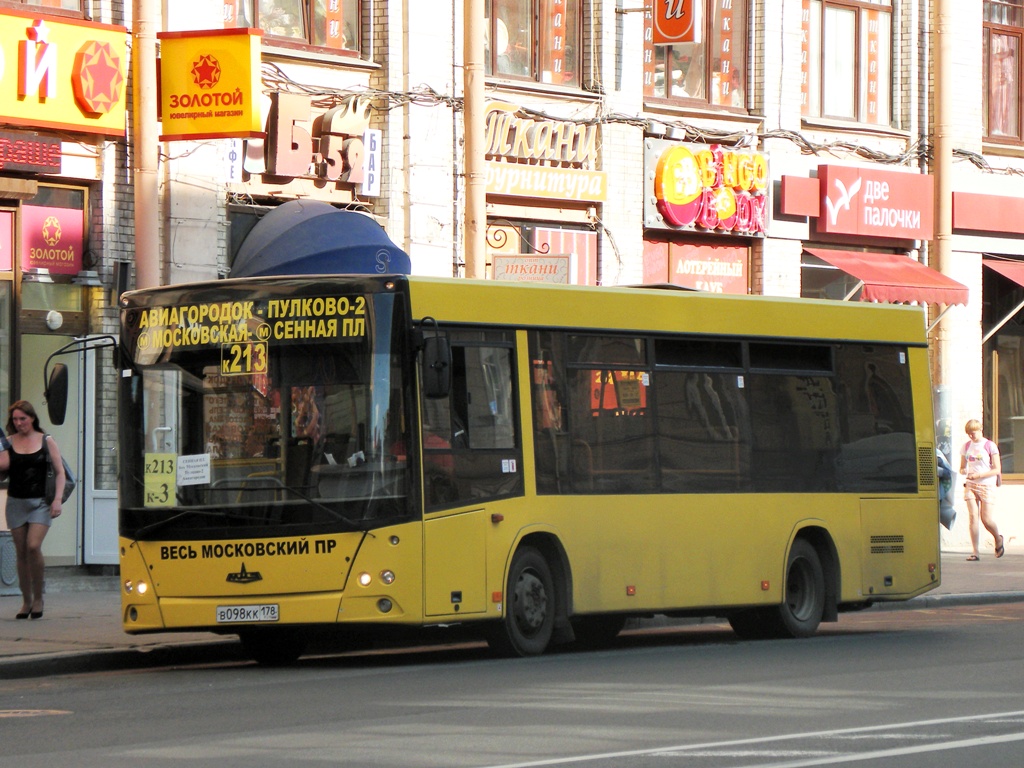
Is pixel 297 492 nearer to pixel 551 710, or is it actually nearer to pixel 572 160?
pixel 551 710

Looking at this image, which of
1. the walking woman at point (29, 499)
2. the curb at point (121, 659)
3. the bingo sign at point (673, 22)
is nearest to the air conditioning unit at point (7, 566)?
the walking woman at point (29, 499)

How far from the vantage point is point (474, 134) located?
19141 mm

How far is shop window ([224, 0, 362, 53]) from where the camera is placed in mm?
21203

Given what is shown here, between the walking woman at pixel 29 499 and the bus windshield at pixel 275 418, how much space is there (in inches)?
121

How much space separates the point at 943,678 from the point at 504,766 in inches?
182

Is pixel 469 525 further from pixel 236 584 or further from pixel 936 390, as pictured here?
pixel 936 390

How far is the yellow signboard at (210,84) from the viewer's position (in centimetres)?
1901

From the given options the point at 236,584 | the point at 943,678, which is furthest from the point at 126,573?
the point at 943,678

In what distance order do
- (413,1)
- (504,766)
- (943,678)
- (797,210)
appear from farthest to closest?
(797,210)
(413,1)
(943,678)
(504,766)

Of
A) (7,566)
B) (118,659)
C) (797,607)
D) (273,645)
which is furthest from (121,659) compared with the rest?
(797,607)

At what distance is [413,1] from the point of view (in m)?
22.5

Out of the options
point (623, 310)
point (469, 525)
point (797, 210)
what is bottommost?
point (469, 525)

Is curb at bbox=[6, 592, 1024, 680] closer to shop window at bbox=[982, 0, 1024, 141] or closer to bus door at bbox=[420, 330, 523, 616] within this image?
bus door at bbox=[420, 330, 523, 616]

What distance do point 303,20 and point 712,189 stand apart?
622 cm
